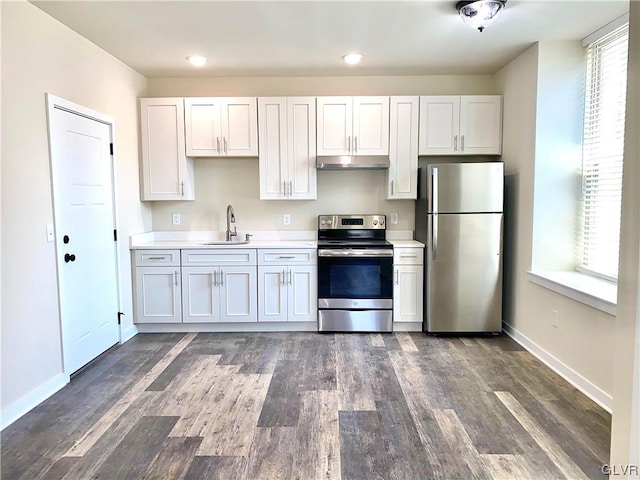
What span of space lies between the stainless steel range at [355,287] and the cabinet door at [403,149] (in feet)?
1.96

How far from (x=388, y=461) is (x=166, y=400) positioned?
57.4 inches

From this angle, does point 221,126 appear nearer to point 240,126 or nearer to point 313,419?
point 240,126

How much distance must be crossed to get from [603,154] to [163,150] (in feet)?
12.5

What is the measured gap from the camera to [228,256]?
384cm

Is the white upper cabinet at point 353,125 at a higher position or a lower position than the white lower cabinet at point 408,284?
higher

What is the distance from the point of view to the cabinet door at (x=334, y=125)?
12.8 ft

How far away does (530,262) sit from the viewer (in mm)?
3348

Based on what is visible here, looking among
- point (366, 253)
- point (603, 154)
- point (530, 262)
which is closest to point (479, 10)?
point (603, 154)

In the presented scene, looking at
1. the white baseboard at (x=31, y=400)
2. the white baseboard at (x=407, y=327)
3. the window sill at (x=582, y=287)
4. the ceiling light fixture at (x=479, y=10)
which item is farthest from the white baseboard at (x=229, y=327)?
the ceiling light fixture at (x=479, y=10)

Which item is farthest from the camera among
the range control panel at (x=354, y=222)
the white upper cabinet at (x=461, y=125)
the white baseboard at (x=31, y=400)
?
the range control panel at (x=354, y=222)

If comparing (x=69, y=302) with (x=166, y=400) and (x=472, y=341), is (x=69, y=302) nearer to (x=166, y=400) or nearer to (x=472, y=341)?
(x=166, y=400)

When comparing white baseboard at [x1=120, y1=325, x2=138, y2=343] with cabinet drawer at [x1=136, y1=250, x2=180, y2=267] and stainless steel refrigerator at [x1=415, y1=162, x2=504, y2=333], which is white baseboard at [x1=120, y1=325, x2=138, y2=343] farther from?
stainless steel refrigerator at [x1=415, y1=162, x2=504, y2=333]

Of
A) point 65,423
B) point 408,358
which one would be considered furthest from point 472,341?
point 65,423

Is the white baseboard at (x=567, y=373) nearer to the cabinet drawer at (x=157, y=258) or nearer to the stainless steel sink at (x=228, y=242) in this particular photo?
the stainless steel sink at (x=228, y=242)
